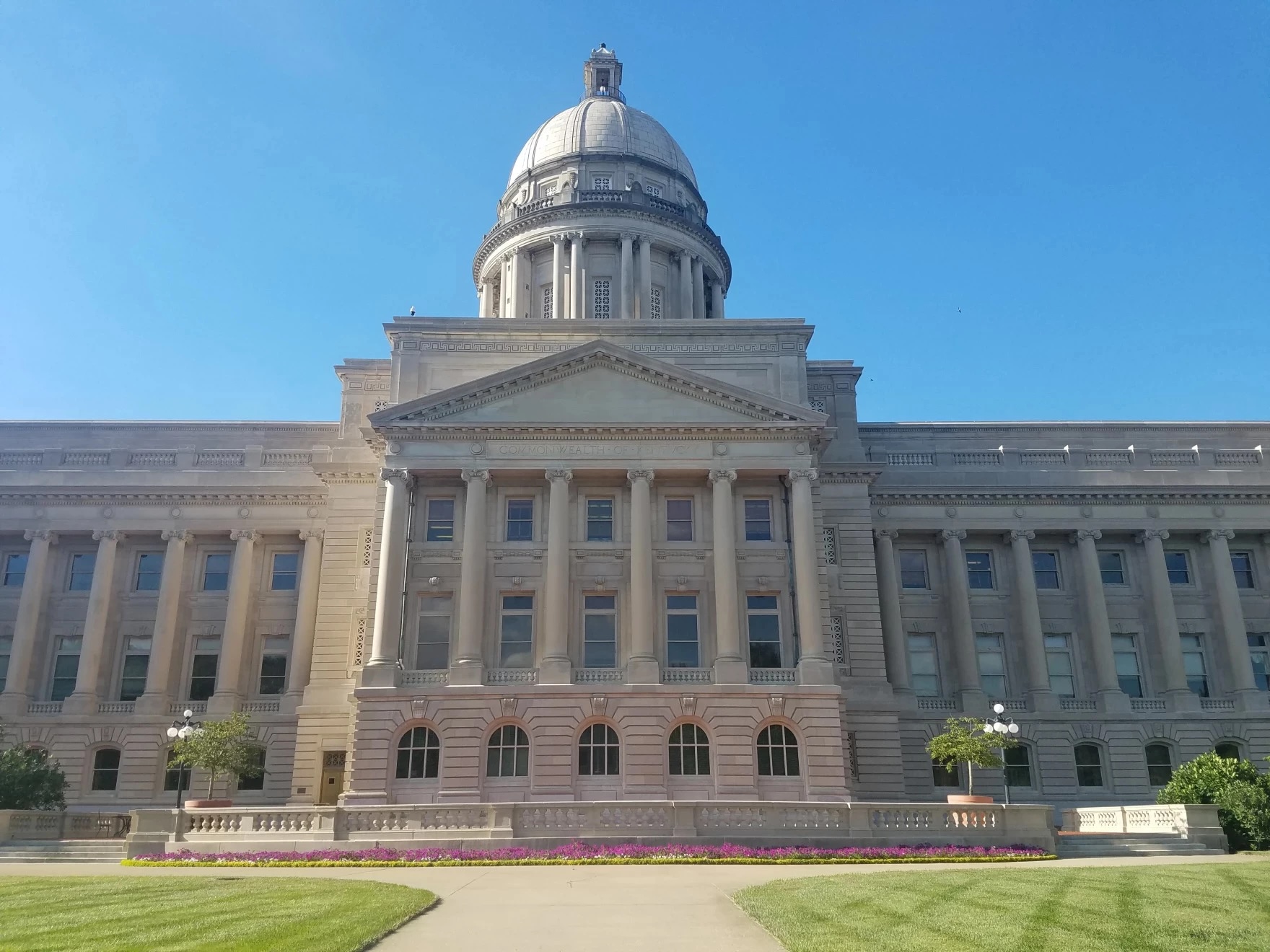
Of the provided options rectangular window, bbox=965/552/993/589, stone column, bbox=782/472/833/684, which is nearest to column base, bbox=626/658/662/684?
stone column, bbox=782/472/833/684

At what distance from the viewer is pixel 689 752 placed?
36.8 metres

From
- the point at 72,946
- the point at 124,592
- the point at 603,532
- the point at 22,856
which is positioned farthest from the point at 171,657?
the point at 72,946

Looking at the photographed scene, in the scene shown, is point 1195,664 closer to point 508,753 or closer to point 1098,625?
point 1098,625

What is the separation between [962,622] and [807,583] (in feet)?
37.9

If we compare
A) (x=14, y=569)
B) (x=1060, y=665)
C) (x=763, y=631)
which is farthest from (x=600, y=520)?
(x=14, y=569)

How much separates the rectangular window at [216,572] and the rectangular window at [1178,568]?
4403 cm

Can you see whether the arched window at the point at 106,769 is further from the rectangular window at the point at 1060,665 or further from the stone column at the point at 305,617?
the rectangular window at the point at 1060,665

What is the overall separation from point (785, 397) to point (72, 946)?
35916 millimetres

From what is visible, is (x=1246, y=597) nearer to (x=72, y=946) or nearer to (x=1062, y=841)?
(x=1062, y=841)

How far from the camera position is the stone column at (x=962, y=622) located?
45.0 metres

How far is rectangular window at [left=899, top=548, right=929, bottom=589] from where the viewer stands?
158ft

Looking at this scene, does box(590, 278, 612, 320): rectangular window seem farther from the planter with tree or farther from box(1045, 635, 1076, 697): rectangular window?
the planter with tree

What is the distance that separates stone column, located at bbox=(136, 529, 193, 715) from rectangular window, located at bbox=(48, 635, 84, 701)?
339 centimetres

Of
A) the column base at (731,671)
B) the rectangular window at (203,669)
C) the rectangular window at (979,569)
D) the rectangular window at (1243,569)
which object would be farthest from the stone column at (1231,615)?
the rectangular window at (203,669)
